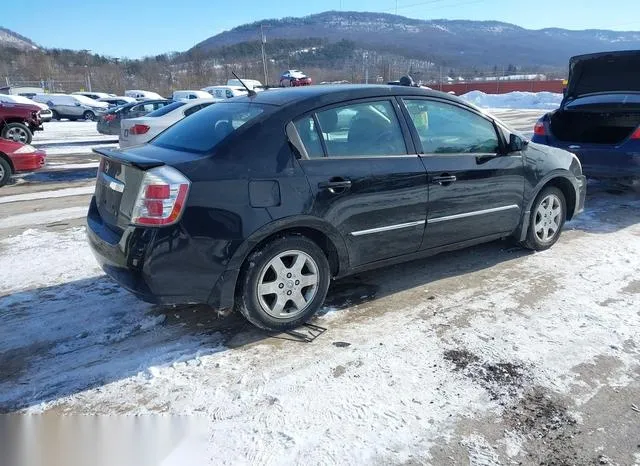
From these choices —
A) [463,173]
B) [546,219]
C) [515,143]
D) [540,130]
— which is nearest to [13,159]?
[463,173]

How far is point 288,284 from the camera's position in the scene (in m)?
3.54

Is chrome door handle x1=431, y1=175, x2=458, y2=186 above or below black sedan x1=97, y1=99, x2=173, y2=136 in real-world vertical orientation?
below

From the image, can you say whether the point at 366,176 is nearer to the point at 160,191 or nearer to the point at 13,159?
the point at 160,191

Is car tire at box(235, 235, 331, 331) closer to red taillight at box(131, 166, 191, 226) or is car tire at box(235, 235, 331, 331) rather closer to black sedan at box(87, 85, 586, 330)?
black sedan at box(87, 85, 586, 330)

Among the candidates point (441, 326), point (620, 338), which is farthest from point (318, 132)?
point (620, 338)

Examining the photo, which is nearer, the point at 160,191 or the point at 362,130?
the point at 160,191

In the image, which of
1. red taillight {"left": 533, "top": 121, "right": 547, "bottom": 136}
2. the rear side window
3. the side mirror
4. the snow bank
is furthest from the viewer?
the snow bank

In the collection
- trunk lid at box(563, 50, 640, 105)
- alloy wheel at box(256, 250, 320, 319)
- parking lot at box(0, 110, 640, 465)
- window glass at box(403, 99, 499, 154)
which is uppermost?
trunk lid at box(563, 50, 640, 105)

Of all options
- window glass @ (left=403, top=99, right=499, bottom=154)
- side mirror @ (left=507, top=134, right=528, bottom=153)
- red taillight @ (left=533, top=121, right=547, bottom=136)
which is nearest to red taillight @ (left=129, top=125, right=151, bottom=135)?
red taillight @ (left=533, top=121, right=547, bottom=136)

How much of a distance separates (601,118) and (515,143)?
4077 mm

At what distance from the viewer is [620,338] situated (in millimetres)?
3420

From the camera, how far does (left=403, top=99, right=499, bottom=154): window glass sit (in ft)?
13.5

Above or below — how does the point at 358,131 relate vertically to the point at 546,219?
above

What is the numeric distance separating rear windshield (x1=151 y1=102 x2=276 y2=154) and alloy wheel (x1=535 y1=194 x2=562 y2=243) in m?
2.99
